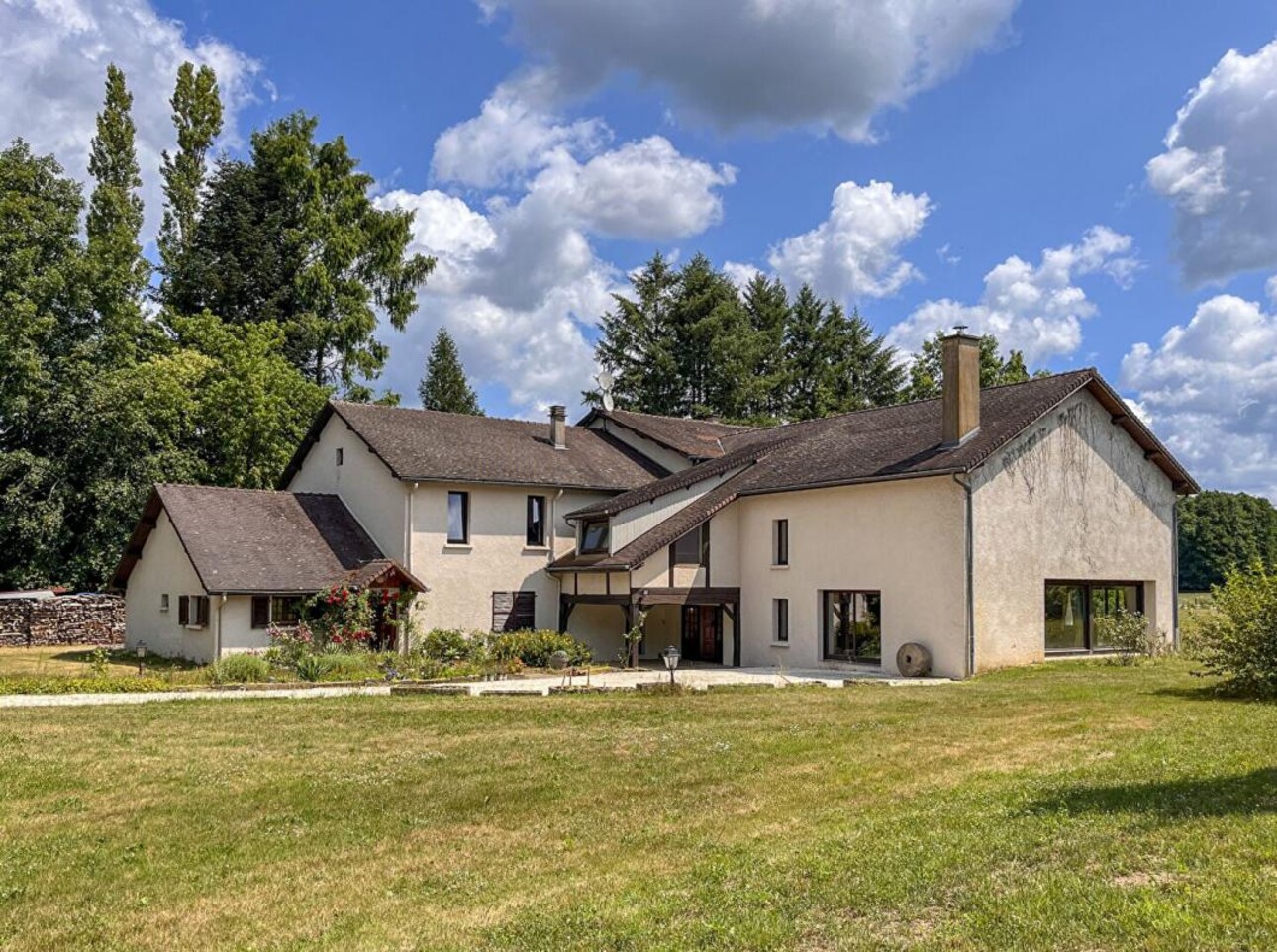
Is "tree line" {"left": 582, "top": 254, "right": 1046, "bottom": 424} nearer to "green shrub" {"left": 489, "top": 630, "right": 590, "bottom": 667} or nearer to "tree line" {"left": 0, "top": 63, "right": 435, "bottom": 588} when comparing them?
"tree line" {"left": 0, "top": 63, "right": 435, "bottom": 588}

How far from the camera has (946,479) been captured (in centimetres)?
2339

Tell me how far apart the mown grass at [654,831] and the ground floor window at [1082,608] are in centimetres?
959

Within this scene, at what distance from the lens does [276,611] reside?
2667 cm

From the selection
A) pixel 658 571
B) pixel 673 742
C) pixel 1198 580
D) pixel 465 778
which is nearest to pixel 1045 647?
pixel 658 571

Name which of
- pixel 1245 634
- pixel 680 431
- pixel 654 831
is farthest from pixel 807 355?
pixel 654 831

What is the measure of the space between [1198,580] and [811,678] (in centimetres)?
6302

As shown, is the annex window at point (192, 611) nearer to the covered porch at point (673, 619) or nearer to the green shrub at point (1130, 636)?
the covered porch at point (673, 619)

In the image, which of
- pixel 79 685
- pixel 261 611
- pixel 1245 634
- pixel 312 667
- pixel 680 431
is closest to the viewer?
pixel 1245 634

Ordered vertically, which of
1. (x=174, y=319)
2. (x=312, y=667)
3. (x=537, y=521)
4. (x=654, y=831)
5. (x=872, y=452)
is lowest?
(x=312, y=667)

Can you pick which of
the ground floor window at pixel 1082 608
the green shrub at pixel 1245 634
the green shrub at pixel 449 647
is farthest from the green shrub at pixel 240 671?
the green shrub at pixel 1245 634

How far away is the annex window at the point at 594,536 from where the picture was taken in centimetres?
2919

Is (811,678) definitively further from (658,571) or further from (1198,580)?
(1198,580)

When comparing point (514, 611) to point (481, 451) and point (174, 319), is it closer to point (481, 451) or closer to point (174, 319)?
point (481, 451)

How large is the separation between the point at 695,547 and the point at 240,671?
11.8 metres
